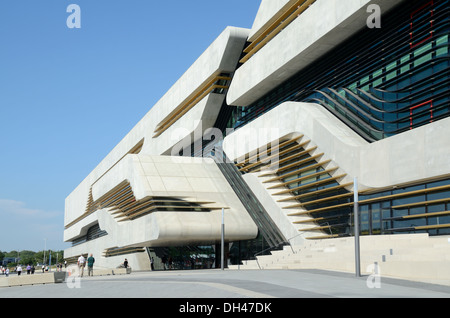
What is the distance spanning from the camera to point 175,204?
3672 centimetres

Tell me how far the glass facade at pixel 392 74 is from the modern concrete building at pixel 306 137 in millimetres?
61

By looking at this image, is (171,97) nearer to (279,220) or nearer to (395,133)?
(279,220)

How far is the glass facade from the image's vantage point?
2108 centimetres

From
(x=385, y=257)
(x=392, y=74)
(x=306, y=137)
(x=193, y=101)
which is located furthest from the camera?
(x=193, y=101)

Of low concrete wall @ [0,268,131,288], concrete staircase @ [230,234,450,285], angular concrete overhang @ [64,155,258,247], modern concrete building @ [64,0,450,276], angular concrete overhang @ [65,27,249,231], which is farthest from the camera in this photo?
angular concrete overhang @ [65,27,249,231]

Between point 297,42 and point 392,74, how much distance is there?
6.81m

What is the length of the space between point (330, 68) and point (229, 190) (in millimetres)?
13813

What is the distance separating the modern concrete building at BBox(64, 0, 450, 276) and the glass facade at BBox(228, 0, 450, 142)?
6cm

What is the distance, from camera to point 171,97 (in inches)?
1984

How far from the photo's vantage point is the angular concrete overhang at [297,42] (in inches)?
985

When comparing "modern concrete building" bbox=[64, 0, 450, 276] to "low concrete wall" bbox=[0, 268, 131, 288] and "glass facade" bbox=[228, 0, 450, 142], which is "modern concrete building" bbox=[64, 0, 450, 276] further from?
"low concrete wall" bbox=[0, 268, 131, 288]

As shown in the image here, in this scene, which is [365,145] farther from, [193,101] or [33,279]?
[193,101]

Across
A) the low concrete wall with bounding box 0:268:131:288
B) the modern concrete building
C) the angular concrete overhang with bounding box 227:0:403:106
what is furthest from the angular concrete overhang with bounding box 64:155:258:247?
the low concrete wall with bounding box 0:268:131:288

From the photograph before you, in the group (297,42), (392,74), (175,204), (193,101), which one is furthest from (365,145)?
(193,101)
